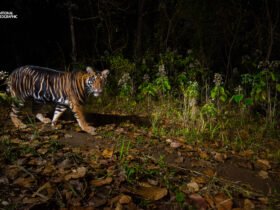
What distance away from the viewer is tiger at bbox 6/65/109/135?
4.25 meters

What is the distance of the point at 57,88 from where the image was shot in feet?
14.4

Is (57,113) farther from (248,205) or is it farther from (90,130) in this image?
(248,205)

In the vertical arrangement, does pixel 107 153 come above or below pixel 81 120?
below

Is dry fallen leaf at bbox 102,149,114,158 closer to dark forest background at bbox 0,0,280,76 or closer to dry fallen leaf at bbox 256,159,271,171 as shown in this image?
dry fallen leaf at bbox 256,159,271,171

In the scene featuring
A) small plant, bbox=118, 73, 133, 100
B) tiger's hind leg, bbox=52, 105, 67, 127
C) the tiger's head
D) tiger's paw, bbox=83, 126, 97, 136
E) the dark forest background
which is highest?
the dark forest background

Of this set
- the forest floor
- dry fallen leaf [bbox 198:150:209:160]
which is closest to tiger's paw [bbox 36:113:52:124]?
the forest floor

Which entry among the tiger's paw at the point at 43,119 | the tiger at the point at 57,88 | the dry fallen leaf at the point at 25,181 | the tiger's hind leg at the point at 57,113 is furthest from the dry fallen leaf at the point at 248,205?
the tiger's paw at the point at 43,119

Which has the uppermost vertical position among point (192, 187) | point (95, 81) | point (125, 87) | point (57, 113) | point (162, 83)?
point (95, 81)

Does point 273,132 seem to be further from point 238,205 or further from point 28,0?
point 28,0

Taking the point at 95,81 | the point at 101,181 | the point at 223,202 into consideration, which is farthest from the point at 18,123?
the point at 223,202

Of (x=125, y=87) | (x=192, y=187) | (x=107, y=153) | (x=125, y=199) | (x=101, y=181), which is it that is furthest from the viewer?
(x=125, y=87)

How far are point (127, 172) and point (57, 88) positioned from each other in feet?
7.11

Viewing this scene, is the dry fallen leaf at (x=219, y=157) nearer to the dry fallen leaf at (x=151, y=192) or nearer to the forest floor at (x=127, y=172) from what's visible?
the forest floor at (x=127, y=172)

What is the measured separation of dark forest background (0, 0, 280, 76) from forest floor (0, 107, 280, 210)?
384cm
